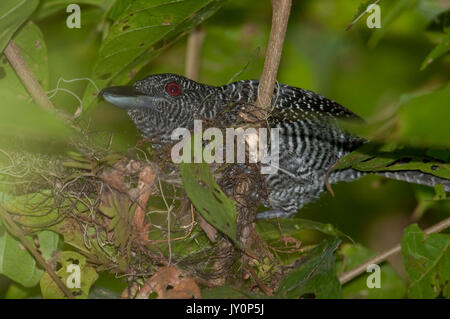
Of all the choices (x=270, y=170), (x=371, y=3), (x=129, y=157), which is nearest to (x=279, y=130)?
(x=270, y=170)

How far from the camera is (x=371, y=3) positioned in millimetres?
1961

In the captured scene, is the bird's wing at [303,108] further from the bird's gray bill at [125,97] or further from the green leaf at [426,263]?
the green leaf at [426,263]

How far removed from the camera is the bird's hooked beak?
2549mm

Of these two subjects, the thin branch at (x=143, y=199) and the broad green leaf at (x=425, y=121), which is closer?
the broad green leaf at (x=425, y=121)

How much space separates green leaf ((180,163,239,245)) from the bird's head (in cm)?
97

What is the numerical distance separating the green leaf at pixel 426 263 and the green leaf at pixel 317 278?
277mm

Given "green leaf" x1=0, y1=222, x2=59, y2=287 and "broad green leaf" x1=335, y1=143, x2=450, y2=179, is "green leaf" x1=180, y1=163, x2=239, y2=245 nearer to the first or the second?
"broad green leaf" x1=335, y1=143, x2=450, y2=179

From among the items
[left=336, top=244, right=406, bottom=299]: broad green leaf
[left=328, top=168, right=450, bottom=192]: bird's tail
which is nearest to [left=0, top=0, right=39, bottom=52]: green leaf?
[left=336, top=244, right=406, bottom=299]: broad green leaf

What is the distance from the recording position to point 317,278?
6.17 ft

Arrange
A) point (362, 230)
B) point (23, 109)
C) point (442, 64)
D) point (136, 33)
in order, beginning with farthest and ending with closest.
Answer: point (362, 230), point (442, 64), point (136, 33), point (23, 109)

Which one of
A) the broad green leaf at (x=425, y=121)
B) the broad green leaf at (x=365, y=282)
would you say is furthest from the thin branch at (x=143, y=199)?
the broad green leaf at (x=425, y=121)

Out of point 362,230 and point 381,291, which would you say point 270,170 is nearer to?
point 381,291

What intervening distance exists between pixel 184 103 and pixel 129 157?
2.27 ft

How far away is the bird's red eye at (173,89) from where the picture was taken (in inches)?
117
